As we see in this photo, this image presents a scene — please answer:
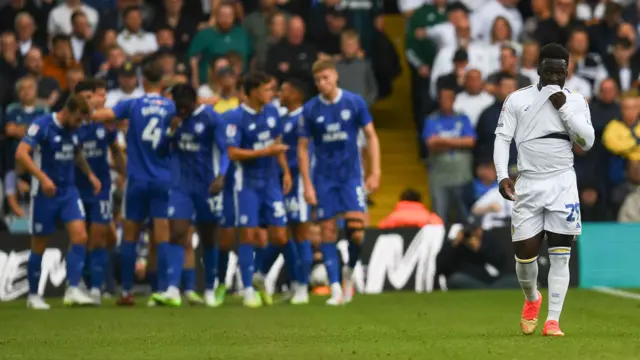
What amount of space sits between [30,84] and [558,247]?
11426 millimetres

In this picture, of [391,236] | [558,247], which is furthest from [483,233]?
[558,247]

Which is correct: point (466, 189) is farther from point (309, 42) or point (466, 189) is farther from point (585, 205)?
point (309, 42)

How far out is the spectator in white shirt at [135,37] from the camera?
Result: 22.5m

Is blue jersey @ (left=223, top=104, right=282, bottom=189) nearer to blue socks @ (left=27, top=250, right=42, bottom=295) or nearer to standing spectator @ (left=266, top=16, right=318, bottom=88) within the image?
blue socks @ (left=27, top=250, right=42, bottom=295)

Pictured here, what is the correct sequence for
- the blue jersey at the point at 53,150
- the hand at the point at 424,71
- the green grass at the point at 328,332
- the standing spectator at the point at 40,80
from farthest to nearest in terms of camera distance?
the hand at the point at 424,71, the standing spectator at the point at 40,80, the blue jersey at the point at 53,150, the green grass at the point at 328,332

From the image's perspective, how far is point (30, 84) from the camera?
68.0ft

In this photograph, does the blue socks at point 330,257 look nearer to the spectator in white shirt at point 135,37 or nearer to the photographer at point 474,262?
the photographer at point 474,262

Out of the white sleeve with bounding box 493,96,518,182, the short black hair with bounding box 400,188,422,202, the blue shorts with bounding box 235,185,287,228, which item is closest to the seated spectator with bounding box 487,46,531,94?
the short black hair with bounding box 400,188,422,202

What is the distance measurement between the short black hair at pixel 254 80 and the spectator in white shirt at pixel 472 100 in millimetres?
5996

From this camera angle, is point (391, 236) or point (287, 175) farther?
point (391, 236)

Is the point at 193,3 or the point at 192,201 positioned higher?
the point at 193,3

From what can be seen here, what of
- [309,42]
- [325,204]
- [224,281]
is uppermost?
[309,42]

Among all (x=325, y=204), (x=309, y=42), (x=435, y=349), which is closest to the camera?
(x=435, y=349)

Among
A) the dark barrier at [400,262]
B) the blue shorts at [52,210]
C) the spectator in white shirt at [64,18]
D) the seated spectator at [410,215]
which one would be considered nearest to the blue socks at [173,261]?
the blue shorts at [52,210]
